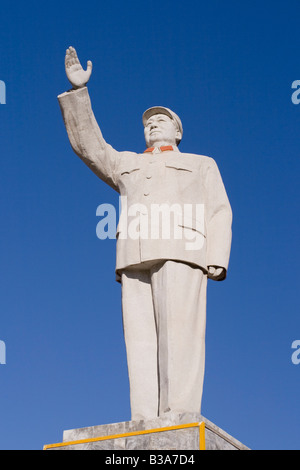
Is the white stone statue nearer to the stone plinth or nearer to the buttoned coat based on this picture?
the buttoned coat

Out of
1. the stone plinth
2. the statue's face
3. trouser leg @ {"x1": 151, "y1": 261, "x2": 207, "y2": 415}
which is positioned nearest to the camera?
the stone plinth

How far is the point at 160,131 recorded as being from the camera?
30.3 feet

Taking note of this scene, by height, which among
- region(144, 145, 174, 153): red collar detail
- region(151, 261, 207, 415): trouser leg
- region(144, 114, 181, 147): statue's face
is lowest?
region(151, 261, 207, 415): trouser leg

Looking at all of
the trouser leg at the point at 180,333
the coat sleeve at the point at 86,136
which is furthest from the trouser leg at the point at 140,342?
the coat sleeve at the point at 86,136

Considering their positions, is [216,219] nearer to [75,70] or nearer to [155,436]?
[75,70]

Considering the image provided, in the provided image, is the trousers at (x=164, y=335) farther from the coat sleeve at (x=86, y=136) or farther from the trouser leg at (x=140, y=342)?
the coat sleeve at (x=86, y=136)

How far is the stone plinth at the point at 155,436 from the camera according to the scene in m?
6.79

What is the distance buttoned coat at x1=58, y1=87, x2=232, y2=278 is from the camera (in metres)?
8.24

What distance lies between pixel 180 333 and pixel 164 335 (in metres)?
0.17

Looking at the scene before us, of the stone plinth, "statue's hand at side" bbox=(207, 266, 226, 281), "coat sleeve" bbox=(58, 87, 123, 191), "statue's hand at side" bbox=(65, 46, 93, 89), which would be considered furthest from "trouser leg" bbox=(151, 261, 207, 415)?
"statue's hand at side" bbox=(65, 46, 93, 89)

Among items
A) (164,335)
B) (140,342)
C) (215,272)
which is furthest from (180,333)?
(215,272)

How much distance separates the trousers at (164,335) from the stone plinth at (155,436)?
418mm

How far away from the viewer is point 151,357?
8094 millimetres
